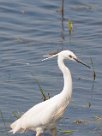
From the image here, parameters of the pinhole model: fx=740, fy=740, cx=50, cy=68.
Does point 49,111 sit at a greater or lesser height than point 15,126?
greater

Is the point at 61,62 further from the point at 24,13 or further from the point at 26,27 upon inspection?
the point at 24,13

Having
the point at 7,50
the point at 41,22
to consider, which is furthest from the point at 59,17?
the point at 7,50

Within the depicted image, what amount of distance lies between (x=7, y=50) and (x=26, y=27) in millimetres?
1576

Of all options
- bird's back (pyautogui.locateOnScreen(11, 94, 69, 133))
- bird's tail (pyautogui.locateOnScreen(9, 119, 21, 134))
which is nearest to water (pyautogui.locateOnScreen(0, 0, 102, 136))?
bird's tail (pyautogui.locateOnScreen(9, 119, 21, 134))

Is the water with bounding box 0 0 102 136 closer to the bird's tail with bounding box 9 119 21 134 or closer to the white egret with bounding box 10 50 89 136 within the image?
the bird's tail with bounding box 9 119 21 134

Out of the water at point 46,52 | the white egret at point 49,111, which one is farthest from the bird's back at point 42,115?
the water at point 46,52

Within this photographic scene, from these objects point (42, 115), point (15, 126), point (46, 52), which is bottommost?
point (46, 52)

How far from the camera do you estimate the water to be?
10680mm

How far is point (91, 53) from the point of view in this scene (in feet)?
42.4

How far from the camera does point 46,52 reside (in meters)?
13.1

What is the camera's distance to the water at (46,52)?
1068 centimetres

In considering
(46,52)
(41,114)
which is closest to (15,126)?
(41,114)

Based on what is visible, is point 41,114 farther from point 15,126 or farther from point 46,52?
point 46,52

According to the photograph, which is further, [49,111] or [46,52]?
[46,52]
